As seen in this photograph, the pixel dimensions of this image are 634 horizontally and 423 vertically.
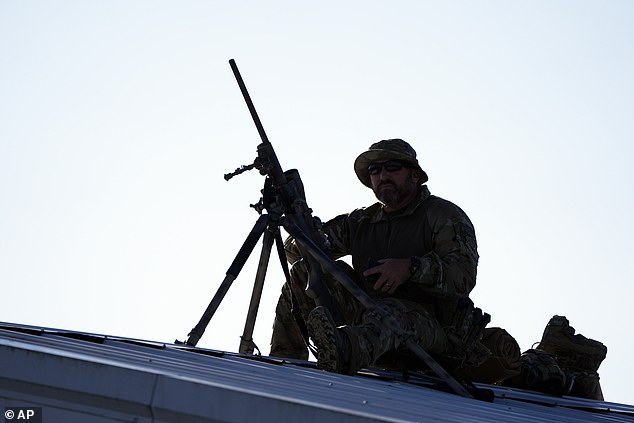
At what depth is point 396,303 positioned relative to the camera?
9.35m

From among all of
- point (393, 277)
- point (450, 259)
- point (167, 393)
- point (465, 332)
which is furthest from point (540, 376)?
point (167, 393)

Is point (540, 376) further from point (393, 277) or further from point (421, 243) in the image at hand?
point (393, 277)

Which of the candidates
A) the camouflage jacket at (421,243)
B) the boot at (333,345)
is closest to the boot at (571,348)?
the camouflage jacket at (421,243)

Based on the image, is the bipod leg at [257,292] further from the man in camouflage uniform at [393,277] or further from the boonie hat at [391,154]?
the boonie hat at [391,154]

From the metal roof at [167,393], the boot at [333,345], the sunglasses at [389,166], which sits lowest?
the metal roof at [167,393]

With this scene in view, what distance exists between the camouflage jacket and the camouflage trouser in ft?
0.77

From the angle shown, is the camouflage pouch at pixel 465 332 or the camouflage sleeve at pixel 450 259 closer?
the camouflage sleeve at pixel 450 259

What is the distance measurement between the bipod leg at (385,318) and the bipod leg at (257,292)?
524 mm

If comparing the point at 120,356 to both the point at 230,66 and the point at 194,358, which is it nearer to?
the point at 194,358

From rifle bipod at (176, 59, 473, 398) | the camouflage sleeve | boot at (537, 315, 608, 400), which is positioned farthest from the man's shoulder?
boot at (537, 315, 608, 400)

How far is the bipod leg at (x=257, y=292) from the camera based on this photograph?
9.98m

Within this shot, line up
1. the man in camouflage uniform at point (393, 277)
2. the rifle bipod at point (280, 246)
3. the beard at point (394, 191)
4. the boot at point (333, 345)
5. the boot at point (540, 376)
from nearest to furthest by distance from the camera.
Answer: the boot at point (333, 345)
the man in camouflage uniform at point (393, 277)
the rifle bipod at point (280, 246)
the beard at point (394, 191)
the boot at point (540, 376)

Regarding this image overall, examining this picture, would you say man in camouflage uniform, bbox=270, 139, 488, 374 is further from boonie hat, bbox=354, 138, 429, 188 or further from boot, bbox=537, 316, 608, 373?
boot, bbox=537, 316, 608, 373

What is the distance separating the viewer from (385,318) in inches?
353
